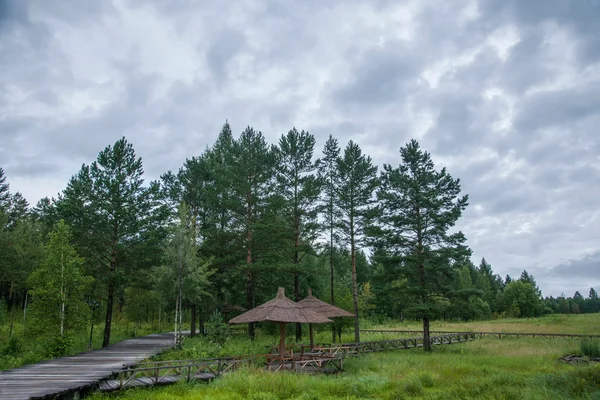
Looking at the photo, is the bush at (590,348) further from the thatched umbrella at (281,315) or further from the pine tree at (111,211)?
the pine tree at (111,211)

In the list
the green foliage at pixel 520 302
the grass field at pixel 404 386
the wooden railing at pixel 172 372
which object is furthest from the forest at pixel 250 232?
the green foliage at pixel 520 302

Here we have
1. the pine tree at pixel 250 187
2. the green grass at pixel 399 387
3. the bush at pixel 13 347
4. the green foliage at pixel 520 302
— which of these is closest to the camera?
the green grass at pixel 399 387

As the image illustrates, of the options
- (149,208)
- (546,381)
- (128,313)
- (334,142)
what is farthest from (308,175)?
(128,313)

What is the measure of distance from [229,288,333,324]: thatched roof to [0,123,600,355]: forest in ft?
15.6

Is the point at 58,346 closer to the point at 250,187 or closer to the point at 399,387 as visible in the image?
the point at 250,187

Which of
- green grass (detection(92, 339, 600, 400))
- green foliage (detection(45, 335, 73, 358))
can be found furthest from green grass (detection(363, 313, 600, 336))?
green foliage (detection(45, 335, 73, 358))

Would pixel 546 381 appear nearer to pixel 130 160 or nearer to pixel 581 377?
pixel 581 377

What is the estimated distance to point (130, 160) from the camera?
2666 centimetres

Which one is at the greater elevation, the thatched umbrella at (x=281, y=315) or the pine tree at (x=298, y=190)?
the pine tree at (x=298, y=190)

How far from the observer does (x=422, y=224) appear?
92.2ft

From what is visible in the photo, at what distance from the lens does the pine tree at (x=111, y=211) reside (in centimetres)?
2494

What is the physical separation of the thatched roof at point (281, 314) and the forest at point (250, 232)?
188 inches

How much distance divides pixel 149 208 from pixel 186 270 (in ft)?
20.2

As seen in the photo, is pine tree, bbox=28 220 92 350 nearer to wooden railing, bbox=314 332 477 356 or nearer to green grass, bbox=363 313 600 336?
wooden railing, bbox=314 332 477 356
